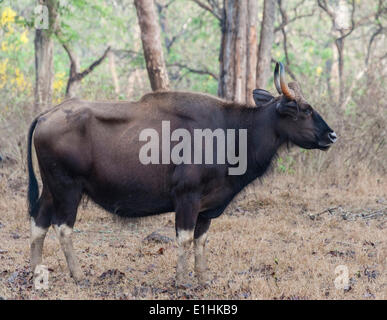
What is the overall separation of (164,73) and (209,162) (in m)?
4.23

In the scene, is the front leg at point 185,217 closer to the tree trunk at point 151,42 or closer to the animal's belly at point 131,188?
the animal's belly at point 131,188

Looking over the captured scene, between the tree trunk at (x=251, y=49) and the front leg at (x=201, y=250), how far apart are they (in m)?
5.39

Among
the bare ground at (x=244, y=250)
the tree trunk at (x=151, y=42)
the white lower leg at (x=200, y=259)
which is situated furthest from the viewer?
the tree trunk at (x=151, y=42)

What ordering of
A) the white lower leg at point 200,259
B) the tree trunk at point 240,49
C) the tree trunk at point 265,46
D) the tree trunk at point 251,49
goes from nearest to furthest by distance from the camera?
the white lower leg at point 200,259
the tree trunk at point 240,49
the tree trunk at point 251,49
the tree trunk at point 265,46

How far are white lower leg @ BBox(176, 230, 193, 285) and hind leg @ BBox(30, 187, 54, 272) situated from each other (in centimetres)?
143

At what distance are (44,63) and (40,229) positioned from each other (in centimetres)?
875

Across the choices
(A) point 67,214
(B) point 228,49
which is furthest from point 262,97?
(B) point 228,49

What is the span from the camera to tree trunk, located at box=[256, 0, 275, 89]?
1183cm

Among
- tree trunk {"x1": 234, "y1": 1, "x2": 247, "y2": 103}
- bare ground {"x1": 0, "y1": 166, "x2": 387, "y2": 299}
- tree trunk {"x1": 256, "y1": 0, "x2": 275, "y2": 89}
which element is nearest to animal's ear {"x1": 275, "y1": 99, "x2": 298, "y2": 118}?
bare ground {"x1": 0, "y1": 166, "x2": 387, "y2": 299}

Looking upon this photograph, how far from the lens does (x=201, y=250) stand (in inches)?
242

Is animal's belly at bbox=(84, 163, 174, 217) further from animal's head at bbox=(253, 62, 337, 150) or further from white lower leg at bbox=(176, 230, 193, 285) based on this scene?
animal's head at bbox=(253, 62, 337, 150)

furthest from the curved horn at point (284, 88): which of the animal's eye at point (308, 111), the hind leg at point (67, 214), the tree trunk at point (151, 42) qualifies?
the tree trunk at point (151, 42)

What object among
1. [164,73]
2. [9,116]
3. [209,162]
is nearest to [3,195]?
[9,116]

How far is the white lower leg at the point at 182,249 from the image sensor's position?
5730 mm
